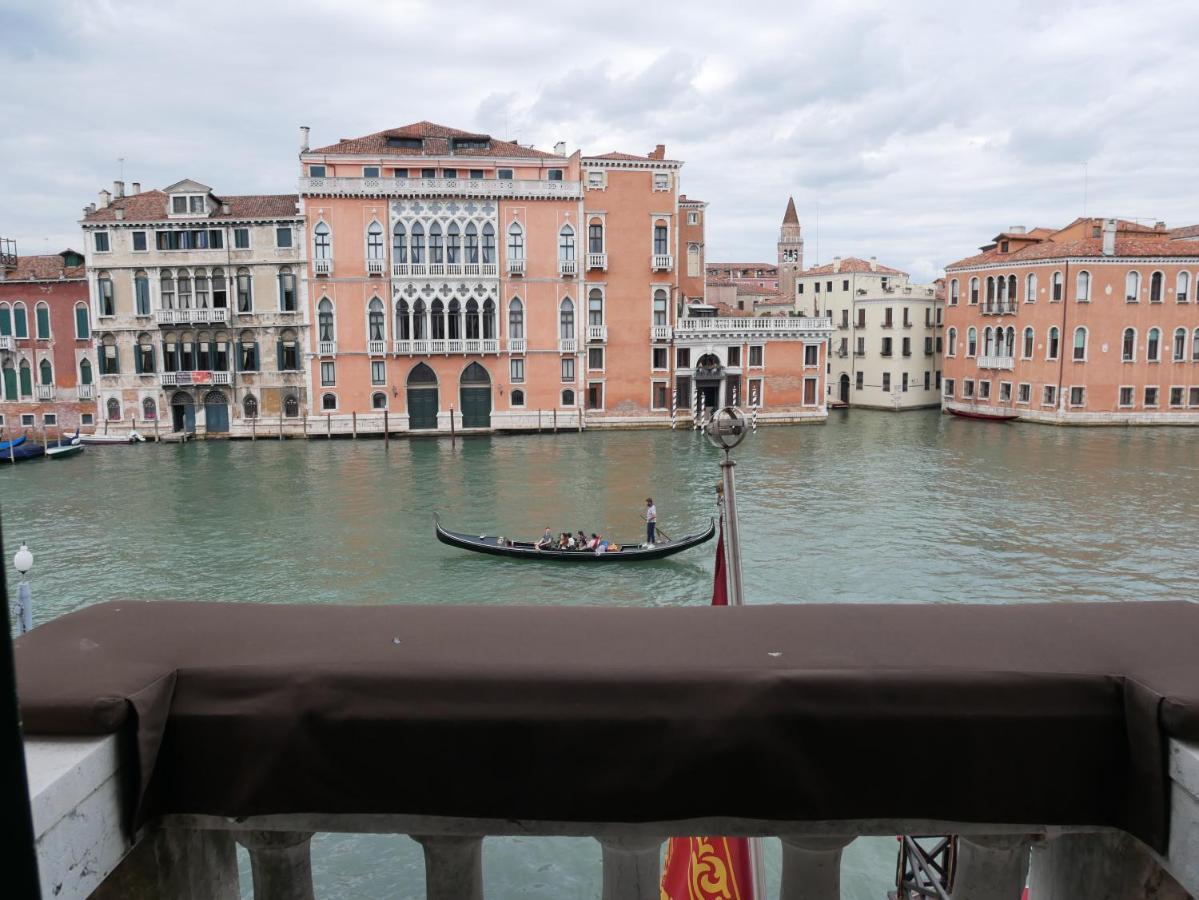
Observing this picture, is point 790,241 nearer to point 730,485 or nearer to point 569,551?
point 569,551

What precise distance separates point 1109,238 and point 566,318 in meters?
18.9

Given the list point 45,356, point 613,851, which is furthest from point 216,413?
point 613,851

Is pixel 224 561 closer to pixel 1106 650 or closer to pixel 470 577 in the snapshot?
pixel 470 577

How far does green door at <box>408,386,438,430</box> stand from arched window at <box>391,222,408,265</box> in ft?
14.1

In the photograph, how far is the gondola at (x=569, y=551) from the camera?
14.5 meters

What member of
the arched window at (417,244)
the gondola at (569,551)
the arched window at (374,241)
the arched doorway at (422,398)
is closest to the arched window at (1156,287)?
the arched doorway at (422,398)

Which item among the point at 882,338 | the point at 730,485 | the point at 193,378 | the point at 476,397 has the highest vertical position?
the point at 882,338

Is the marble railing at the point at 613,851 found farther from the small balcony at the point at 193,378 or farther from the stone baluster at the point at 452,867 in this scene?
the small balcony at the point at 193,378

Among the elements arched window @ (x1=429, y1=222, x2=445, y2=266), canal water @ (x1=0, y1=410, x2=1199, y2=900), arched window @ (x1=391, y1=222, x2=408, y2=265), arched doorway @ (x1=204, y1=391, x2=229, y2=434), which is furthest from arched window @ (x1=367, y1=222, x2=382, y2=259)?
arched doorway @ (x1=204, y1=391, x2=229, y2=434)

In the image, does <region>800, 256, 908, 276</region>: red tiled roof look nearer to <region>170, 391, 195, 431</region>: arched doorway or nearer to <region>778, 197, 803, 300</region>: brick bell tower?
<region>778, 197, 803, 300</region>: brick bell tower

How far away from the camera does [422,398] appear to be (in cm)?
3212

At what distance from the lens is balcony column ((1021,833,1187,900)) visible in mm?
1599

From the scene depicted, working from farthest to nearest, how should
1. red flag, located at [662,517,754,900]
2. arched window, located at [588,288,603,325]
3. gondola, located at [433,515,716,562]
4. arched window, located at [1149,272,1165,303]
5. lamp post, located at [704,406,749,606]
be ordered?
arched window, located at [1149,272,1165,303] < arched window, located at [588,288,603,325] < gondola, located at [433,515,716,562] < lamp post, located at [704,406,749,606] < red flag, located at [662,517,754,900]

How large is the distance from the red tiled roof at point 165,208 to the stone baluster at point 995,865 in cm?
3210
